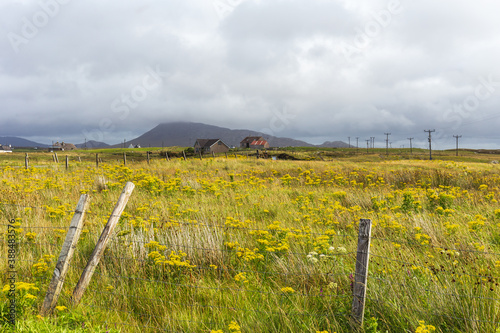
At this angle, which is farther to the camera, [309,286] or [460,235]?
[460,235]

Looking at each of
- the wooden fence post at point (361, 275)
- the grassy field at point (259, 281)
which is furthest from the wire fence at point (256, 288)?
the wooden fence post at point (361, 275)

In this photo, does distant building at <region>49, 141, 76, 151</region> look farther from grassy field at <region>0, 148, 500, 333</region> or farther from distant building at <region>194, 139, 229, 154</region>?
grassy field at <region>0, 148, 500, 333</region>

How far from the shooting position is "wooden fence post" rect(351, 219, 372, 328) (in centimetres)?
295

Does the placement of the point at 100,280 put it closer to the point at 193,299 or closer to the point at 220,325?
the point at 193,299

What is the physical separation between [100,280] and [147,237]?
1.18 metres

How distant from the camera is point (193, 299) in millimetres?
3744

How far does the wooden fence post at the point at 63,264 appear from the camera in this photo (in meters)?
3.57

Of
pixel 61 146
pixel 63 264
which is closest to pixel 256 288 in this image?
pixel 63 264

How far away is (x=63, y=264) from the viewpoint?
3615 mm

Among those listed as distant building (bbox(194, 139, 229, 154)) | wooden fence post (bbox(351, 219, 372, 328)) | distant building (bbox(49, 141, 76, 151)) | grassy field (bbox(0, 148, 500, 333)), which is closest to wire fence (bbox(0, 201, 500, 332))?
grassy field (bbox(0, 148, 500, 333))

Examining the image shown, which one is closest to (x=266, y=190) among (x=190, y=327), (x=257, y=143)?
(x=190, y=327)

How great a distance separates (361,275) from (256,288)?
1.59 m

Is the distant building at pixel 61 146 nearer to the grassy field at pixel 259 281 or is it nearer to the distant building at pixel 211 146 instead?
the distant building at pixel 211 146

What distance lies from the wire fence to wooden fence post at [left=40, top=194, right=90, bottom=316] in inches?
10.6
